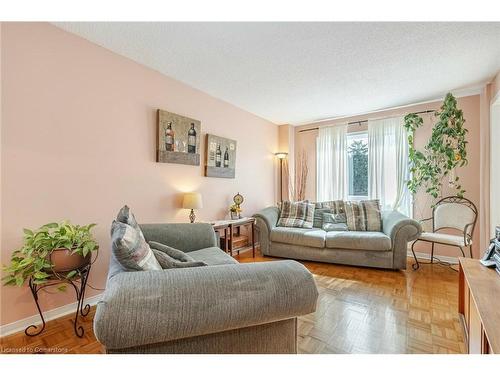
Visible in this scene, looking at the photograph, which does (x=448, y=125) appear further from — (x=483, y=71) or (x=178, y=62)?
(x=178, y=62)

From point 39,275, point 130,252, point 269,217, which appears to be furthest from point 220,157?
point 130,252

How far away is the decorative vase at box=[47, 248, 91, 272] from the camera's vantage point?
1.58 m

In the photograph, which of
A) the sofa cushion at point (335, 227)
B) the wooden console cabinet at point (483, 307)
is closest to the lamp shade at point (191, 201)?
the sofa cushion at point (335, 227)

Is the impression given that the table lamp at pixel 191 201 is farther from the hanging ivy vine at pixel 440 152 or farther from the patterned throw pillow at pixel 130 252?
the hanging ivy vine at pixel 440 152

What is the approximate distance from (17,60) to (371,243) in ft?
12.3

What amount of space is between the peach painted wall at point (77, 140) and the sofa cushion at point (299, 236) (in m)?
1.35

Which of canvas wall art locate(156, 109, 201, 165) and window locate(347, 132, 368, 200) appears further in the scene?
window locate(347, 132, 368, 200)

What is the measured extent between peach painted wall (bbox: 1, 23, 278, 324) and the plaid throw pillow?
5.08ft

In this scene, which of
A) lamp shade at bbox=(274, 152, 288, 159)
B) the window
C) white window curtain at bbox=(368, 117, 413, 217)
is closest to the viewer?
white window curtain at bbox=(368, 117, 413, 217)

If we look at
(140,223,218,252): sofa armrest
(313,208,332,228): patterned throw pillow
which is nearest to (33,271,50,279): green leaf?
(140,223,218,252): sofa armrest

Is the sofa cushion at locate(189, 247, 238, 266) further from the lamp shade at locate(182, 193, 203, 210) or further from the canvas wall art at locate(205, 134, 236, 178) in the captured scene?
the canvas wall art at locate(205, 134, 236, 178)

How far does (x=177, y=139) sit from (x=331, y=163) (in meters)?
2.82

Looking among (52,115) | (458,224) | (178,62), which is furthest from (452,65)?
(52,115)

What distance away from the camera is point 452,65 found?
2420 millimetres
